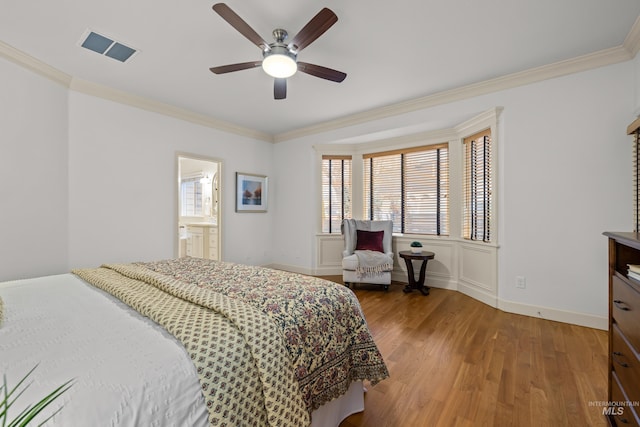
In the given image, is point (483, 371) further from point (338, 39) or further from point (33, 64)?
point (33, 64)

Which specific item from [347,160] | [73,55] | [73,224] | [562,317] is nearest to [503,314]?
[562,317]

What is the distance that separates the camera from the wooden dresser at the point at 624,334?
3.61 feet

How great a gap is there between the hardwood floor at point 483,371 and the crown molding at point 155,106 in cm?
371

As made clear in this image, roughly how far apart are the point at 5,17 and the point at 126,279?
91.1 inches

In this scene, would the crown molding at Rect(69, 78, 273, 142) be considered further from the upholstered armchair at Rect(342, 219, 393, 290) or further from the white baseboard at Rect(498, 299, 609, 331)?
the white baseboard at Rect(498, 299, 609, 331)

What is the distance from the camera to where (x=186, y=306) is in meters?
1.25

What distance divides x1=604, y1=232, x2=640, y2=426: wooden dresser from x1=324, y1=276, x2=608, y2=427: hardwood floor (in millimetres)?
347

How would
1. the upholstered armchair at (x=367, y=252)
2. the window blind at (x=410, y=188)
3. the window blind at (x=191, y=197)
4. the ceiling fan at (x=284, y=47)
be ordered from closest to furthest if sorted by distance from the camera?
the ceiling fan at (x=284, y=47) < the upholstered armchair at (x=367, y=252) < the window blind at (x=410, y=188) < the window blind at (x=191, y=197)

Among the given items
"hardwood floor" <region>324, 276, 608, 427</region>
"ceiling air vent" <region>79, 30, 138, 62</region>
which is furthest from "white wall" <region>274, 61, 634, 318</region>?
"ceiling air vent" <region>79, 30, 138, 62</region>

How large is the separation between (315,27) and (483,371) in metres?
2.69

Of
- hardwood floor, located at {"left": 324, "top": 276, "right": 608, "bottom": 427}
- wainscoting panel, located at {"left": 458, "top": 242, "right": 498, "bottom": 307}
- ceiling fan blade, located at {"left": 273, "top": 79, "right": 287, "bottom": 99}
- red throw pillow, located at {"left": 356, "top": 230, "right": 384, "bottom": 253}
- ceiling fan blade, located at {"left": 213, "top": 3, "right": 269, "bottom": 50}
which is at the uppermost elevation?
ceiling fan blade, located at {"left": 213, "top": 3, "right": 269, "bottom": 50}

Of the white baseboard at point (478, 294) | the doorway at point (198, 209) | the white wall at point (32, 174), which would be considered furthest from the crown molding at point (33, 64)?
the white baseboard at point (478, 294)

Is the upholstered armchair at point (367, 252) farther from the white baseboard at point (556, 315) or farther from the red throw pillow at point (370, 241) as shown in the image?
the white baseboard at point (556, 315)

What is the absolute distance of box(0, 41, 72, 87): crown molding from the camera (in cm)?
253
